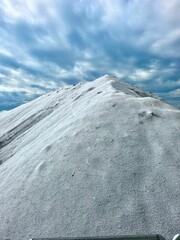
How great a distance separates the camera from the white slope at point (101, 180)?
80.8 inches

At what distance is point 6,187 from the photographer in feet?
9.23

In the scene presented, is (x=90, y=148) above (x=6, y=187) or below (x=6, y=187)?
above

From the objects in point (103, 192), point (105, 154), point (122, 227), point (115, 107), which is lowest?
Result: point (122, 227)

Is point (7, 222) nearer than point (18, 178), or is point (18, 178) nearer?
point (7, 222)

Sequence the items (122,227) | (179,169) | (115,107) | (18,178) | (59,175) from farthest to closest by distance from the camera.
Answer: (115,107)
(18,178)
(59,175)
(179,169)
(122,227)

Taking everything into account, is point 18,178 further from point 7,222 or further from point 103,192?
point 103,192

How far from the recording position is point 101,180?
8.02 feet

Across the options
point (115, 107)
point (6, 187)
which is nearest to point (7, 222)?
point (6, 187)

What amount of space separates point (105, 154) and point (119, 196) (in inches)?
25.2

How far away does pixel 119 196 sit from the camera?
2.24 m

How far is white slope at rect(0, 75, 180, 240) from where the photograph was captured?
2.05 meters

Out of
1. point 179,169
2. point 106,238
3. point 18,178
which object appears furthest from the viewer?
point 18,178

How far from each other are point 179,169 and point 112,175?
0.63 meters

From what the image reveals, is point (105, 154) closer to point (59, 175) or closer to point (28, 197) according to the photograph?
point (59, 175)
